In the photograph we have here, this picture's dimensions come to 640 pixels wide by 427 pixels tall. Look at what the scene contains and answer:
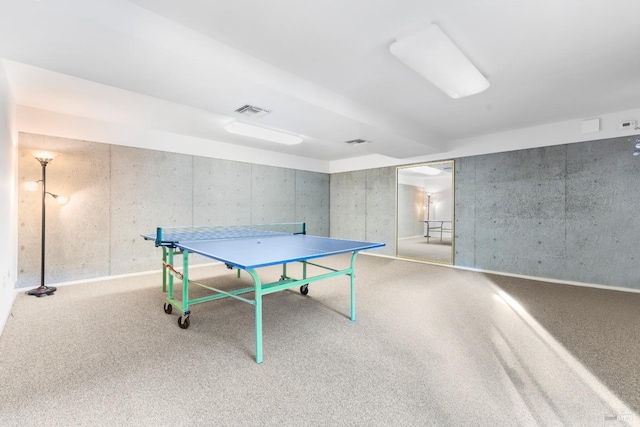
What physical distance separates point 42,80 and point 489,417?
520 cm

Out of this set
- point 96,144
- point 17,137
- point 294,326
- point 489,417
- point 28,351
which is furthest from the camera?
point 96,144

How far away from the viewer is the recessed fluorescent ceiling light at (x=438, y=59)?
226 cm

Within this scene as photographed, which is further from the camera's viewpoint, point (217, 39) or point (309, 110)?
point (309, 110)

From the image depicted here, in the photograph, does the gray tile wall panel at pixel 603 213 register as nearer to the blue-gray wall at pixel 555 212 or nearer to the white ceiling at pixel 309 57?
the blue-gray wall at pixel 555 212

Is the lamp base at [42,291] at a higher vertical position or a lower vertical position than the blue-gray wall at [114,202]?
lower

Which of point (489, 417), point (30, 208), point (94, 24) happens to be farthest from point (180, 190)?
point (489, 417)

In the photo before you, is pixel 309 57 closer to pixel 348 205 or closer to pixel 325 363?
pixel 325 363

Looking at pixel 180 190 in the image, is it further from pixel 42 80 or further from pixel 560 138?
pixel 560 138

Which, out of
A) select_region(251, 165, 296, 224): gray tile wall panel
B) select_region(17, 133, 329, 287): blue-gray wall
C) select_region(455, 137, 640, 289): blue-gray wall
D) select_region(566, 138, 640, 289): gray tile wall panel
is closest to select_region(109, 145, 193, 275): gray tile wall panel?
select_region(17, 133, 329, 287): blue-gray wall

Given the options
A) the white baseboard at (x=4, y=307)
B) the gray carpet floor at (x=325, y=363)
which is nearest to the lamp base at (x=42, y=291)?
the gray carpet floor at (x=325, y=363)

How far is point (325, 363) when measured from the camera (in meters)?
2.11

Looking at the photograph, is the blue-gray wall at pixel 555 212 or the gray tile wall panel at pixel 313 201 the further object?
the gray tile wall panel at pixel 313 201

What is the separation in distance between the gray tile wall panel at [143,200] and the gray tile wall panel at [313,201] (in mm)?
2898

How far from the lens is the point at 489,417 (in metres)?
1.55
